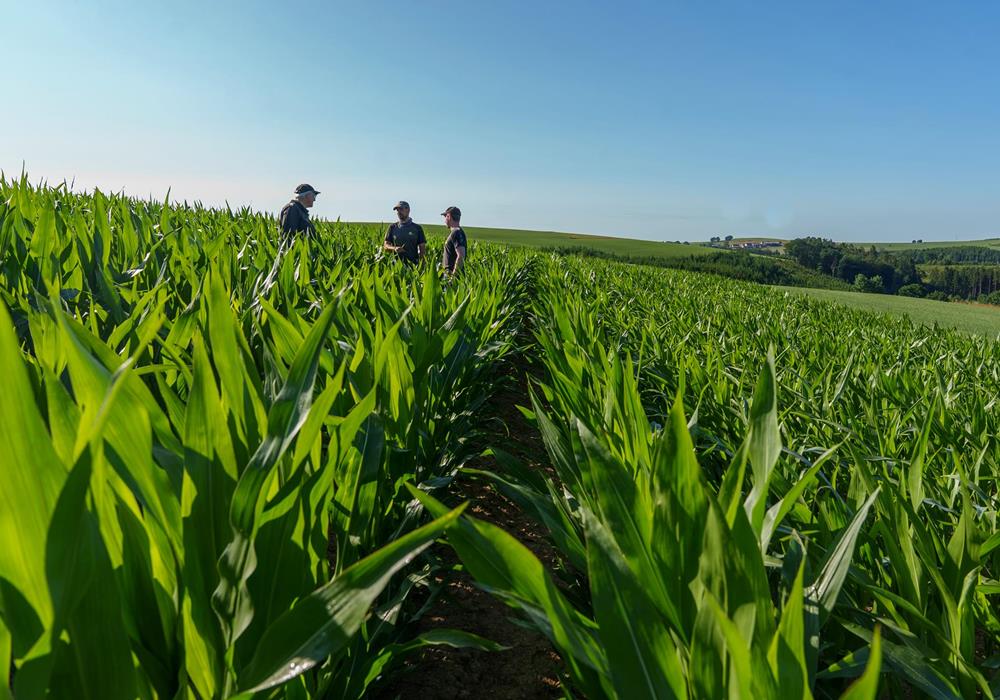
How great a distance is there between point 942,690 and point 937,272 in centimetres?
8861

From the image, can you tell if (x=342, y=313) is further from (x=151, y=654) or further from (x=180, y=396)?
(x=151, y=654)

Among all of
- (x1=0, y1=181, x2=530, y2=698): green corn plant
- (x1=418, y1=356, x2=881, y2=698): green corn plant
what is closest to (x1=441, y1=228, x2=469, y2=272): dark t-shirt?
(x1=0, y1=181, x2=530, y2=698): green corn plant

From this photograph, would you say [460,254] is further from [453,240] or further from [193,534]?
[193,534]

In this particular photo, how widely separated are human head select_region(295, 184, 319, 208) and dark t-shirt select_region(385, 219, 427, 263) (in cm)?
145

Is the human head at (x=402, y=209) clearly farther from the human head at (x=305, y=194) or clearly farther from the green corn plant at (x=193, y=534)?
the green corn plant at (x=193, y=534)

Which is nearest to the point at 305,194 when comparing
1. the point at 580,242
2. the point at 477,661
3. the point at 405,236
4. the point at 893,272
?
the point at 405,236

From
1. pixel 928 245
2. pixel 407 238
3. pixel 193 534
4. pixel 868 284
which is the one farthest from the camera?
pixel 928 245

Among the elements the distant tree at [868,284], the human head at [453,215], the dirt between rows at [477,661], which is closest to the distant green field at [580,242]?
the distant tree at [868,284]

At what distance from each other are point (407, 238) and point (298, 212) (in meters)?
1.81

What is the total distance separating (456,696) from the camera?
4.93ft

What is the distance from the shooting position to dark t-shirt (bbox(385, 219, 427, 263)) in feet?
25.7

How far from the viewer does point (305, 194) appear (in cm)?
646

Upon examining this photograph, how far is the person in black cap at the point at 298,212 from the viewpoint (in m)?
6.20

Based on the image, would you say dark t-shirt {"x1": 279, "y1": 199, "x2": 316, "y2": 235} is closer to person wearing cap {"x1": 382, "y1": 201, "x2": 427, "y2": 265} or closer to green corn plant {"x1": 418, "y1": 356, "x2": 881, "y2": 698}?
person wearing cap {"x1": 382, "y1": 201, "x2": 427, "y2": 265}
